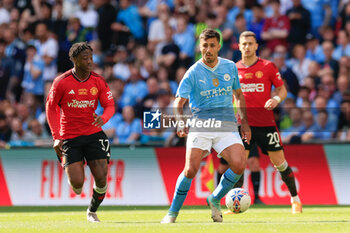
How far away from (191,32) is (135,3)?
2810 millimetres

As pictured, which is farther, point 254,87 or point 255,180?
point 255,180

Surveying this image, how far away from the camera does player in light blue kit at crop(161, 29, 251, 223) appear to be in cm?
907

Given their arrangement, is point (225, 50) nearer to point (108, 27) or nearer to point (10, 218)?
point (108, 27)

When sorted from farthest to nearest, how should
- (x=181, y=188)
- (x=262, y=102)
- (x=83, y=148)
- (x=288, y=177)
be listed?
1. (x=262, y=102)
2. (x=288, y=177)
3. (x=83, y=148)
4. (x=181, y=188)

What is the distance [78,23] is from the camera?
19297 millimetres

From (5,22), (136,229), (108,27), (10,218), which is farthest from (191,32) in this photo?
(136,229)

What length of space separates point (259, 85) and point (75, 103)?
3.27 metres

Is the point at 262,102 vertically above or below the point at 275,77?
below

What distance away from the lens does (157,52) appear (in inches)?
741

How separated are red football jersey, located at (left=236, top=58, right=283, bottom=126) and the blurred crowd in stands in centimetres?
315

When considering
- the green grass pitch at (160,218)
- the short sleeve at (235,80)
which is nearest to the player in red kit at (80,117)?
the green grass pitch at (160,218)

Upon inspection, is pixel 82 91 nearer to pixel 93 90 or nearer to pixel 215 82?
pixel 93 90

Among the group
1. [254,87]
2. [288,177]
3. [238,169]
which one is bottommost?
[288,177]

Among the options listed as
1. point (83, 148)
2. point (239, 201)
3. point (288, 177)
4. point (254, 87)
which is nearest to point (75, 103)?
point (83, 148)
